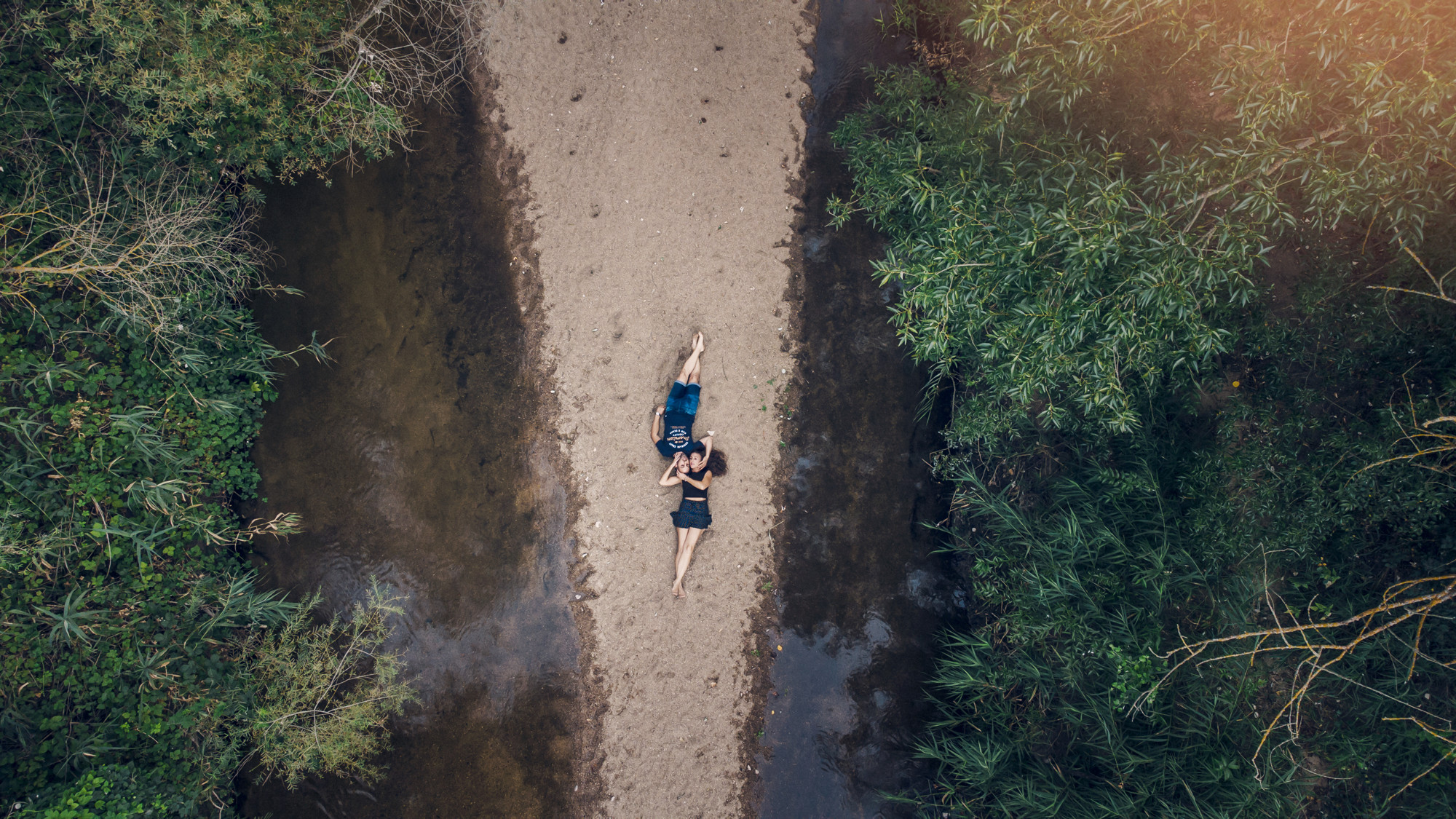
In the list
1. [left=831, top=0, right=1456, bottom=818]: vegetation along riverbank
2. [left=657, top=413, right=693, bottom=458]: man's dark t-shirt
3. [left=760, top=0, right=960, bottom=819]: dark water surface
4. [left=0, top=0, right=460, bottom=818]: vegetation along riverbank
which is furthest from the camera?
[left=760, top=0, right=960, bottom=819]: dark water surface

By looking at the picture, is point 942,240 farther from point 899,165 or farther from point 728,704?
point 728,704

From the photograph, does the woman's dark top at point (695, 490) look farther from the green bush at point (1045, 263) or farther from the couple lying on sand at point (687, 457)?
the green bush at point (1045, 263)

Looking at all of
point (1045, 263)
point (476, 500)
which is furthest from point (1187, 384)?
point (476, 500)

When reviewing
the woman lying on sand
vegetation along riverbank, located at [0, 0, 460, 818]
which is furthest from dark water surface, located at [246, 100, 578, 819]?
the woman lying on sand

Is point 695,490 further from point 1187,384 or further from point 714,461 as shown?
point 1187,384

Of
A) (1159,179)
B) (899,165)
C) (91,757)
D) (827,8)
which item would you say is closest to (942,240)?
(899,165)

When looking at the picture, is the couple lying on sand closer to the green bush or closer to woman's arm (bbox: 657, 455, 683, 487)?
woman's arm (bbox: 657, 455, 683, 487)

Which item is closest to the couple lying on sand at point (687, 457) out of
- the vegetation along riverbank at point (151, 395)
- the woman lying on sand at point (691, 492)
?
the woman lying on sand at point (691, 492)
